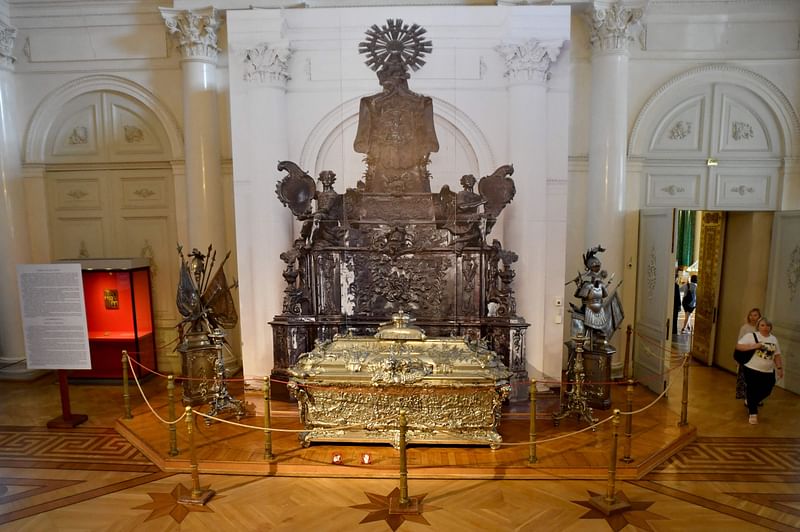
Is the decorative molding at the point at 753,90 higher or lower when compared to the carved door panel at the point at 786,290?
higher

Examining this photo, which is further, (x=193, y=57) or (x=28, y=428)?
(x=193, y=57)

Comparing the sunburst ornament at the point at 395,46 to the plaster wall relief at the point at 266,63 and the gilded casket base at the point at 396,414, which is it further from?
the gilded casket base at the point at 396,414

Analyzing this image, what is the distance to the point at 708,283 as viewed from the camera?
789 cm

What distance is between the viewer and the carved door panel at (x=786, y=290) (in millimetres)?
6578

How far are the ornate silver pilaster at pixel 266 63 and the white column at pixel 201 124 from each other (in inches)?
51.3

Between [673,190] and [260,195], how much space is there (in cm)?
598

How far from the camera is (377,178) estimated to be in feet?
19.6

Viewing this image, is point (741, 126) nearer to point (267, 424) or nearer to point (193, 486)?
point (267, 424)

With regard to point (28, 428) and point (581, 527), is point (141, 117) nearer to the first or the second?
point (28, 428)

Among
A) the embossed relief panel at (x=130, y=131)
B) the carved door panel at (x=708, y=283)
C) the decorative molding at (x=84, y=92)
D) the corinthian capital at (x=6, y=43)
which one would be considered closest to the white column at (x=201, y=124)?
the decorative molding at (x=84, y=92)

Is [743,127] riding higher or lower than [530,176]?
higher

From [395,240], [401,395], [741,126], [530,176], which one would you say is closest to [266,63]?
[395,240]

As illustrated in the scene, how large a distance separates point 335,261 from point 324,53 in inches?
100

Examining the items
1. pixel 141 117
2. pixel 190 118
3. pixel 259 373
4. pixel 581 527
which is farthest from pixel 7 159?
pixel 581 527
